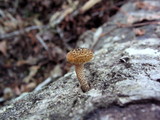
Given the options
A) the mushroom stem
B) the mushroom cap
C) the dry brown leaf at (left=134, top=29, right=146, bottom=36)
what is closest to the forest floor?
the dry brown leaf at (left=134, top=29, right=146, bottom=36)

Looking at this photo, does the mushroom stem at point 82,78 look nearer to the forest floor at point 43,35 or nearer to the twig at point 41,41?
the forest floor at point 43,35

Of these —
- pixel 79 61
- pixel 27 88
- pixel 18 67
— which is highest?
pixel 79 61

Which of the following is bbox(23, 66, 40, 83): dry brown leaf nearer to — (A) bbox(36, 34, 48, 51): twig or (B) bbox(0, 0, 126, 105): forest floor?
(B) bbox(0, 0, 126, 105): forest floor

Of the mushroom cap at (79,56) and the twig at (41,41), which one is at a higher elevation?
the mushroom cap at (79,56)

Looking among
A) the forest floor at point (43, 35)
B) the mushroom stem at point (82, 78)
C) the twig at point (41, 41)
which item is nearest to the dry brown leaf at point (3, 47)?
the forest floor at point (43, 35)

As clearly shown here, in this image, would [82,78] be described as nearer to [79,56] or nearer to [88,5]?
[79,56]

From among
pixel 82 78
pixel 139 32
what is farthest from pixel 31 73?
pixel 82 78

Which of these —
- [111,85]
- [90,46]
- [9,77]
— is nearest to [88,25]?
[90,46]

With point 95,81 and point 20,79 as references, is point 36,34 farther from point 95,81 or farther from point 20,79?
point 95,81
